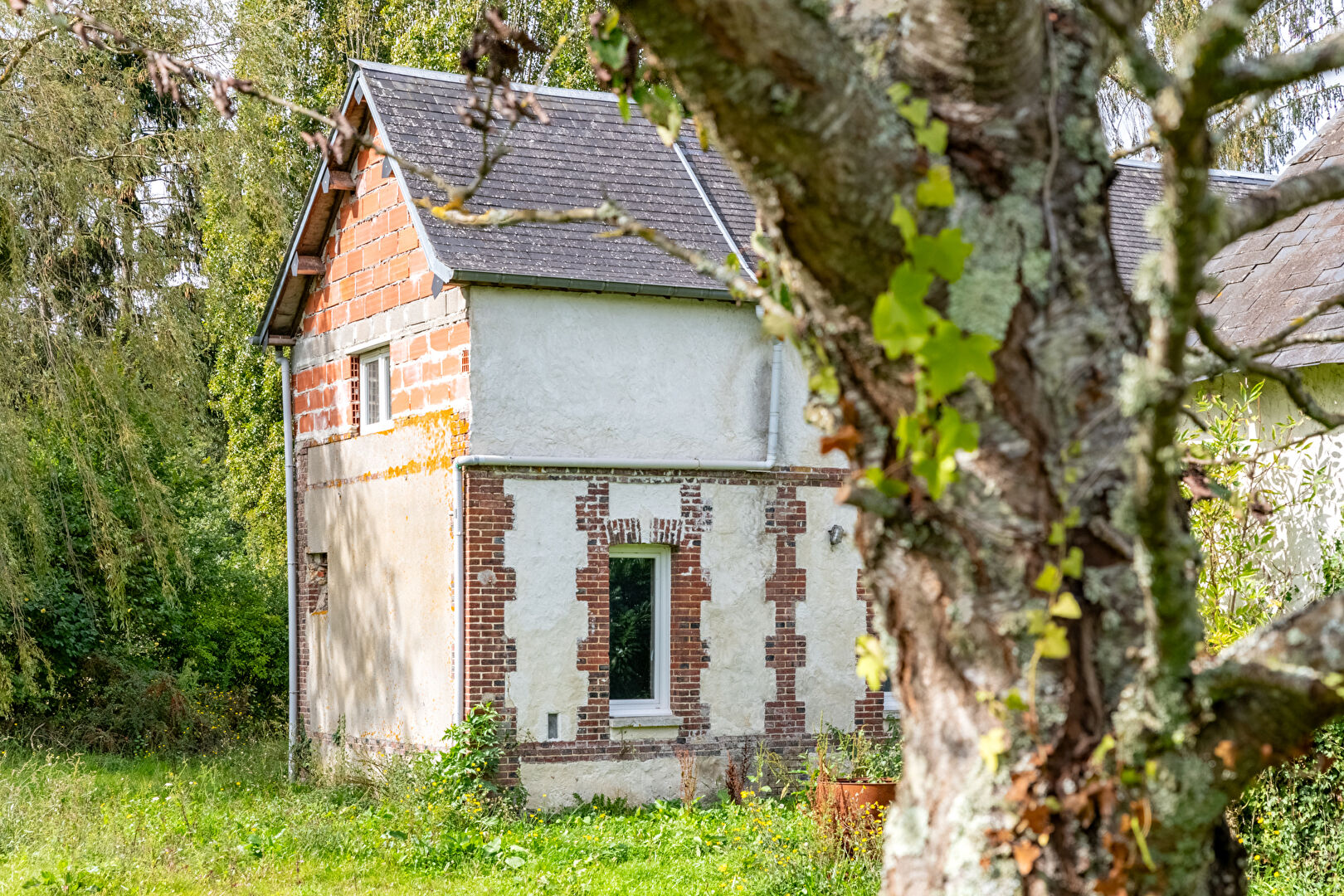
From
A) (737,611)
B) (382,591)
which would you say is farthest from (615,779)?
(382,591)

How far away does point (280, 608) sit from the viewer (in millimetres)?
22188

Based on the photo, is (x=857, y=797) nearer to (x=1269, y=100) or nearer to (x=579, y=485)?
(x=579, y=485)

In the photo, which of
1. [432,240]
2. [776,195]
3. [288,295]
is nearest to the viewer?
[776,195]

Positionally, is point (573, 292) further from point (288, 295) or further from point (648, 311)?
point (288, 295)

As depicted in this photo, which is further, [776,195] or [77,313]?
[77,313]

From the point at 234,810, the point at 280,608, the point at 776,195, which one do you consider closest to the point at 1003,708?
the point at 776,195

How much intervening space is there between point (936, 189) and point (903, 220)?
0.26 ft

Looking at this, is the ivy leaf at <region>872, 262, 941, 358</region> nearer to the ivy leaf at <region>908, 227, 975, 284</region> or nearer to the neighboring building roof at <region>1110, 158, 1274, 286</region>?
the ivy leaf at <region>908, 227, 975, 284</region>

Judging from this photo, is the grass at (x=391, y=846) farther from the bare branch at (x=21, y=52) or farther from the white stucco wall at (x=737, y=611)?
the bare branch at (x=21, y=52)

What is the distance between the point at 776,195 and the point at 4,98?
13.4 m

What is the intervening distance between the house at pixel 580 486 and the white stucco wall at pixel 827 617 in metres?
0.02

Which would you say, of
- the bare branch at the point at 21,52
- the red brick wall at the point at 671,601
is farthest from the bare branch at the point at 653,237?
the bare branch at the point at 21,52

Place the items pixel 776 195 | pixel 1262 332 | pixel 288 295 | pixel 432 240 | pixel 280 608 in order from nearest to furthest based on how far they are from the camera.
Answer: pixel 776 195
pixel 1262 332
pixel 432 240
pixel 288 295
pixel 280 608

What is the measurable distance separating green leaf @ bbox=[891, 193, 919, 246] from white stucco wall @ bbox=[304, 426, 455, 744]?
36.1 ft
